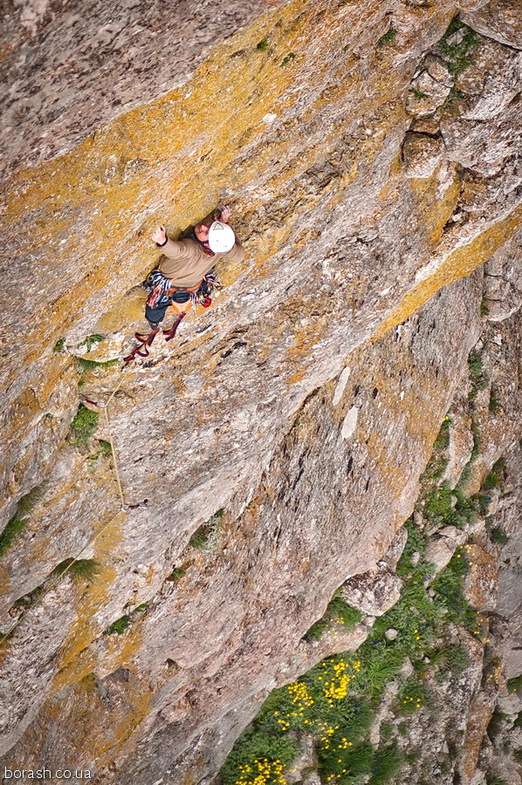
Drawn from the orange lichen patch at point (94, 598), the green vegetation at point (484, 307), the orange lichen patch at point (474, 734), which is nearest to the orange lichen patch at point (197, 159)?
the orange lichen patch at point (94, 598)

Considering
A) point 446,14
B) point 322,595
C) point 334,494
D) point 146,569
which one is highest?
point 446,14

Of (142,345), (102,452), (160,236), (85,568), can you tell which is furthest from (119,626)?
(160,236)

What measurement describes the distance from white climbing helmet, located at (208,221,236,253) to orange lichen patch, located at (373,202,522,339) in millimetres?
3921

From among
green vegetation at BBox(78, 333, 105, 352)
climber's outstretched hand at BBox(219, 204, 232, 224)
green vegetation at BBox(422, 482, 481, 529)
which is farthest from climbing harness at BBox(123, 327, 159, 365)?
green vegetation at BBox(422, 482, 481, 529)

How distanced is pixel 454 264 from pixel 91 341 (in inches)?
233

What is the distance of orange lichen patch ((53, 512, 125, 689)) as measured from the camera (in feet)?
26.0

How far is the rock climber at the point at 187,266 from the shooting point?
20.8ft

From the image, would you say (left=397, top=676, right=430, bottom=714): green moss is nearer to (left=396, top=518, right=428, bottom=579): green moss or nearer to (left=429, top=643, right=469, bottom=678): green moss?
(left=429, top=643, right=469, bottom=678): green moss

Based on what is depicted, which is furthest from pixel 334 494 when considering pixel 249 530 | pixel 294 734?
pixel 294 734

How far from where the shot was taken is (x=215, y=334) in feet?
24.7

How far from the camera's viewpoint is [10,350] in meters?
5.59

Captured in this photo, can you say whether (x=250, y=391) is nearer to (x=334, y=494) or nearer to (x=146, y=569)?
(x=146, y=569)

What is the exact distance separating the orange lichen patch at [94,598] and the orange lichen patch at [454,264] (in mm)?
4755

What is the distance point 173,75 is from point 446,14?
3364 millimetres
